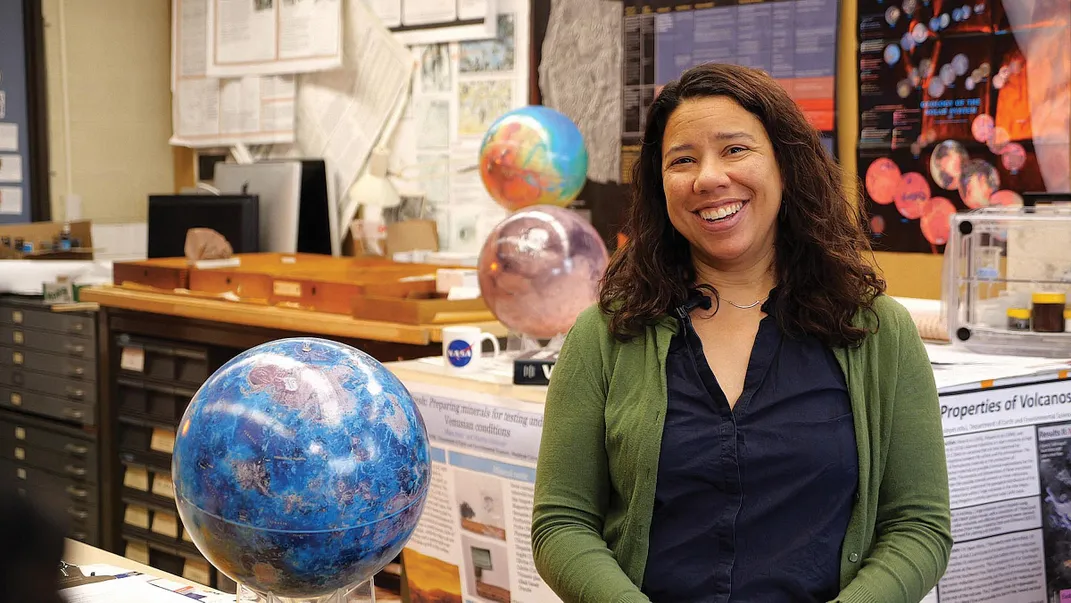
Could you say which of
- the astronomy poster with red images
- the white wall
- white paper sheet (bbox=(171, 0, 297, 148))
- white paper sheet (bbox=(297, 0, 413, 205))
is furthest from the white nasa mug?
the white wall

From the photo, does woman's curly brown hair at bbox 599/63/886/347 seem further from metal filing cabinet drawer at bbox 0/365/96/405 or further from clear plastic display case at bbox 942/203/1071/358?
metal filing cabinet drawer at bbox 0/365/96/405

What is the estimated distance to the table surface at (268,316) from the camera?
3.62 metres

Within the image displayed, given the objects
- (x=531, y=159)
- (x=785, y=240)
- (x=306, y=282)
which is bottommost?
(x=306, y=282)

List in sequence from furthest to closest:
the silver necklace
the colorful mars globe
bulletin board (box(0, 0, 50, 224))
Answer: bulletin board (box(0, 0, 50, 224)) < the colorful mars globe < the silver necklace

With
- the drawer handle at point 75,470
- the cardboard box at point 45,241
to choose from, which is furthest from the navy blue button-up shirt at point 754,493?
the cardboard box at point 45,241

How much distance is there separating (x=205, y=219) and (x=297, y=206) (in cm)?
54

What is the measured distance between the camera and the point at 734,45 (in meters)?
4.42

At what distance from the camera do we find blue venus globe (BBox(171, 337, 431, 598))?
1.22 metres

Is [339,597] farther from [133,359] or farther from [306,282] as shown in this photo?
[133,359]

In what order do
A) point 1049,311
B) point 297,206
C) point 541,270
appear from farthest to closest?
point 297,206 → point 541,270 → point 1049,311

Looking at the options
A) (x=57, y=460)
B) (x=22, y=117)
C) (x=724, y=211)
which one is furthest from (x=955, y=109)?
(x=22, y=117)

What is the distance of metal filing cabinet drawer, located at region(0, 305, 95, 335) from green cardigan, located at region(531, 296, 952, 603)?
12.7 feet

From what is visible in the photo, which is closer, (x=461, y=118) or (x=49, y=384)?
(x=49, y=384)

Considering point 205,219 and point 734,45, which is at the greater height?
point 734,45
